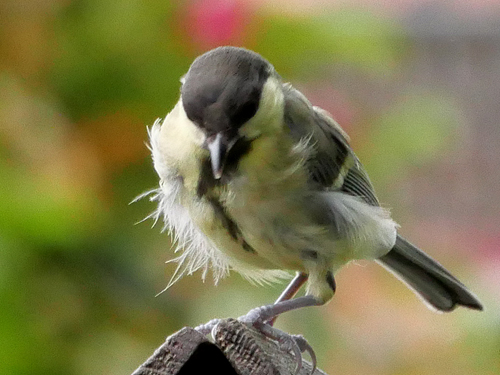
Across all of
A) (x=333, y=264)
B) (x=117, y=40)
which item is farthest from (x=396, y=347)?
(x=117, y=40)

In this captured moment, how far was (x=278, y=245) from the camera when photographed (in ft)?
4.28

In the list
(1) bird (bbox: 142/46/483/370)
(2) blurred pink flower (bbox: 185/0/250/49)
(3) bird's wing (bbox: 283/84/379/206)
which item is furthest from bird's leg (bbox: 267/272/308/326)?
(2) blurred pink flower (bbox: 185/0/250/49)

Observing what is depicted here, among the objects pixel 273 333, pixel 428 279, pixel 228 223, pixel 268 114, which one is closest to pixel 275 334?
pixel 273 333

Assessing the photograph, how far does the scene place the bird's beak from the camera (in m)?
1.14

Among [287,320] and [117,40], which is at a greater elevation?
[117,40]

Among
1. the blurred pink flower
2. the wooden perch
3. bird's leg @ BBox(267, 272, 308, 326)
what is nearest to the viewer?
the wooden perch

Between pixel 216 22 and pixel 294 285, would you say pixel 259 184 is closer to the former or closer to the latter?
pixel 294 285

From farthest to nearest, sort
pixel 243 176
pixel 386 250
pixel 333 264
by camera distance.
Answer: pixel 386 250, pixel 333 264, pixel 243 176

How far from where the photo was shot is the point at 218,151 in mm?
1149

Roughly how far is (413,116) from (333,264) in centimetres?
81

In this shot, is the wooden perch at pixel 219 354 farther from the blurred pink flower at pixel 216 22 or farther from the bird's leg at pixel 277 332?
the blurred pink flower at pixel 216 22

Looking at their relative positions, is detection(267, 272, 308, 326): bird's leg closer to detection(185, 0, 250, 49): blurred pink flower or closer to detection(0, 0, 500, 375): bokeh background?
detection(0, 0, 500, 375): bokeh background

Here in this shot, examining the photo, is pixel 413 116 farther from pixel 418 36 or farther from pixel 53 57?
pixel 418 36

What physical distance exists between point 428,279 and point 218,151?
62cm
